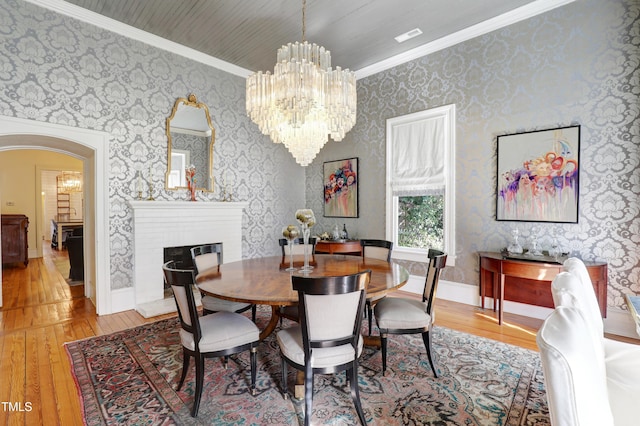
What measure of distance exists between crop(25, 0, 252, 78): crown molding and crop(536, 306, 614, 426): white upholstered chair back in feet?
16.3

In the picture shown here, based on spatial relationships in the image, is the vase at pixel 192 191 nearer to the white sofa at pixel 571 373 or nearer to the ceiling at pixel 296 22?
the ceiling at pixel 296 22

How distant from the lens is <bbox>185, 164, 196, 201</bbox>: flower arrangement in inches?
176

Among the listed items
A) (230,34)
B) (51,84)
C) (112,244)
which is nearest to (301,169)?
(230,34)

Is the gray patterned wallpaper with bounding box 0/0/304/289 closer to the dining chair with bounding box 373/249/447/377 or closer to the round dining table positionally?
the round dining table

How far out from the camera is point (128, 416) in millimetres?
1870

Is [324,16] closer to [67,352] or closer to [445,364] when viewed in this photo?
[445,364]

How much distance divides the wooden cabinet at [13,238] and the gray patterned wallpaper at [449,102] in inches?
165

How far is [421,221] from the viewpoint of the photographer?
14.9ft

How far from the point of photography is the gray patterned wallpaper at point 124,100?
321 centimetres

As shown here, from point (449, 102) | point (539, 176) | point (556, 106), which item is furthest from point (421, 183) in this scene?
point (556, 106)

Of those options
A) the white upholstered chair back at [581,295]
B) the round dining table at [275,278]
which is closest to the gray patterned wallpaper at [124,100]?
the round dining table at [275,278]

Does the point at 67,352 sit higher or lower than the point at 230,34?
lower

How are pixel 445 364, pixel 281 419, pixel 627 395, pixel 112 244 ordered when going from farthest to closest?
pixel 112 244 → pixel 445 364 → pixel 281 419 → pixel 627 395

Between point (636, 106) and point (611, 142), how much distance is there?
359 millimetres
